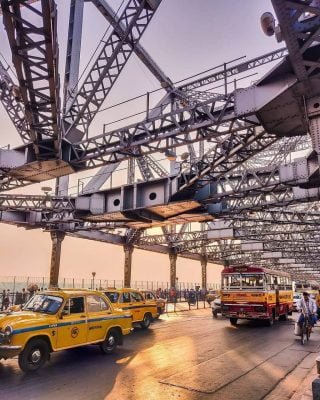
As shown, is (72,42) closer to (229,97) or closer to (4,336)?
(229,97)

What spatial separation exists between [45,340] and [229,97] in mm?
8724

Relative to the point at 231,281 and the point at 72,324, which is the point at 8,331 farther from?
the point at 231,281

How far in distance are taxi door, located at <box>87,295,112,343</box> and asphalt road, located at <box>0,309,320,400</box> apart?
2.10ft

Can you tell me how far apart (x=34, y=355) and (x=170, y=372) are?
11.5ft

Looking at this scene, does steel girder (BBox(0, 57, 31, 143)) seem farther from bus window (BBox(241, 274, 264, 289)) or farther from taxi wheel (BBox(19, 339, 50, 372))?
bus window (BBox(241, 274, 264, 289))

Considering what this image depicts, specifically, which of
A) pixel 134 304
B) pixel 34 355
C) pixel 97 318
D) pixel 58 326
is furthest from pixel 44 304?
pixel 134 304

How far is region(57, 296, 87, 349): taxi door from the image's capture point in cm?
934

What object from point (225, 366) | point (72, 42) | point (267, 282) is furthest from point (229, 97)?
point (267, 282)

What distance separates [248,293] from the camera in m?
19.4

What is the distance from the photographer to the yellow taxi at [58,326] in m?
8.34

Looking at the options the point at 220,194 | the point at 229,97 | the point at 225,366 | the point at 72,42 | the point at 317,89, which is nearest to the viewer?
the point at 317,89

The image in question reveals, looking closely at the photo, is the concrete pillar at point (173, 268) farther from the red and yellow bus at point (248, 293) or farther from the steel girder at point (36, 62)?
the steel girder at point (36, 62)

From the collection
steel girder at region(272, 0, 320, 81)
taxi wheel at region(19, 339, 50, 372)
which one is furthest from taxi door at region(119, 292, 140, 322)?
steel girder at region(272, 0, 320, 81)

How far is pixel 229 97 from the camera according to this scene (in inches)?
412
